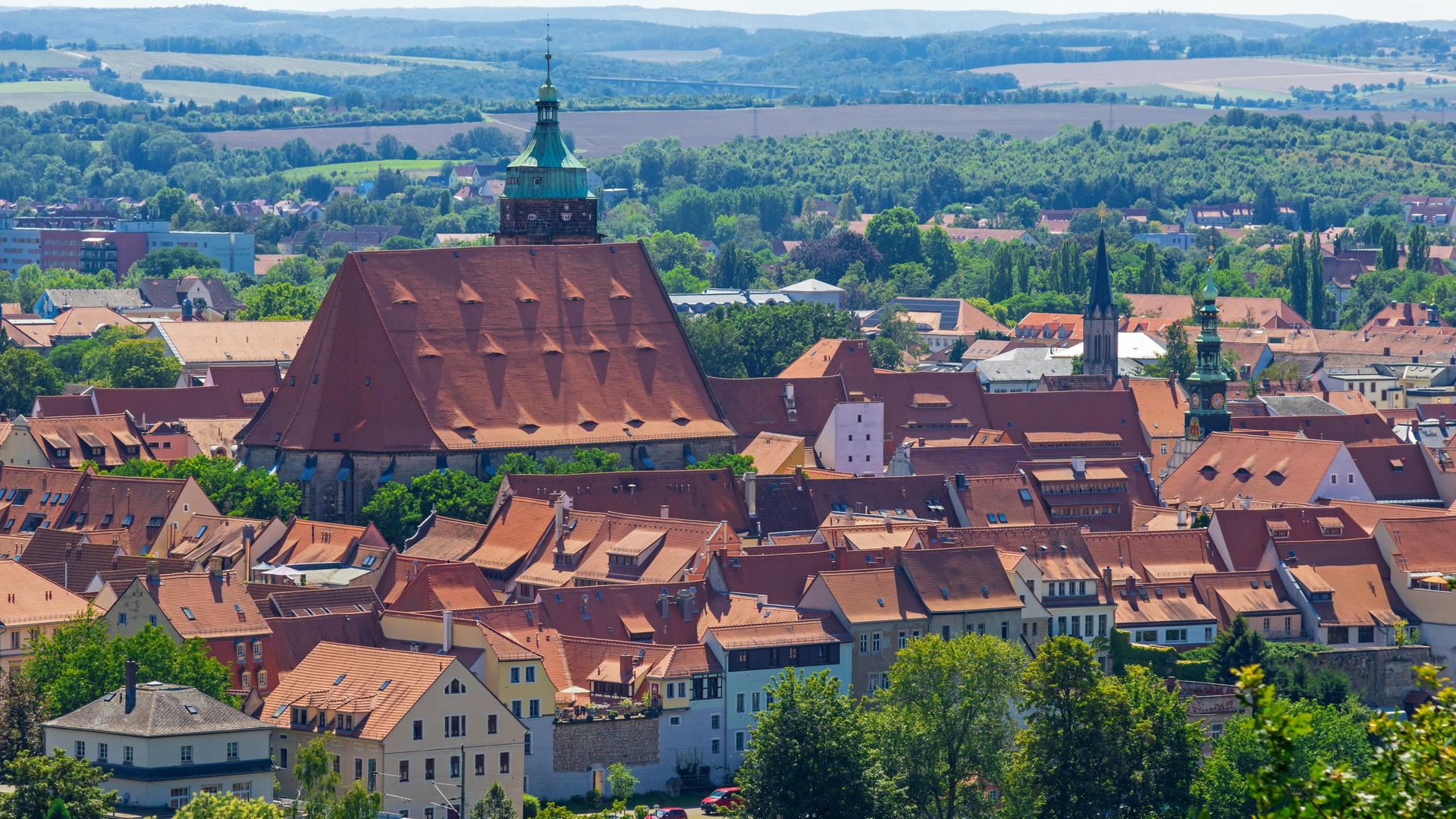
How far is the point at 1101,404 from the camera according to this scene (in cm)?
14562

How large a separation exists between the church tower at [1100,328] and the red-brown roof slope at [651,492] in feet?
210

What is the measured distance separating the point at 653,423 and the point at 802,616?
110 feet

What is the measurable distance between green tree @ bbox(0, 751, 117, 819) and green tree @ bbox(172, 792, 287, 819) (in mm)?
1885

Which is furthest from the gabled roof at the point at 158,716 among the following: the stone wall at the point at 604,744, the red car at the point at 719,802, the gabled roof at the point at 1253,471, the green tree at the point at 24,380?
the green tree at the point at 24,380

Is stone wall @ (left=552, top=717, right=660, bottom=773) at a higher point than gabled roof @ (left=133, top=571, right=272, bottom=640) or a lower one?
lower

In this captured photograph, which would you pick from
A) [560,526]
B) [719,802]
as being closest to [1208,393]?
[560,526]

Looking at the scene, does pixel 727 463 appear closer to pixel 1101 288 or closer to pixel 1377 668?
pixel 1377 668

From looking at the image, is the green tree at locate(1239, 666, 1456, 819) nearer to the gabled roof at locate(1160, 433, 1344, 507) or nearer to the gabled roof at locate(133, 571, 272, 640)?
the gabled roof at locate(133, 571, 272, 640)

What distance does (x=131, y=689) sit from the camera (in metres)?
79.4

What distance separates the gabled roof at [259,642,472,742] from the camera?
81.1 m

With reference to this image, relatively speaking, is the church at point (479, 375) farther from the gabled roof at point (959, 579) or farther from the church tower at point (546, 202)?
the gabled roof at point (959, 579)

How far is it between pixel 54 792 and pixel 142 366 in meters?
97.6

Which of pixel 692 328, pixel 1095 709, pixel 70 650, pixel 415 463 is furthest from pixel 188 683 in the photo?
pixel 692 328

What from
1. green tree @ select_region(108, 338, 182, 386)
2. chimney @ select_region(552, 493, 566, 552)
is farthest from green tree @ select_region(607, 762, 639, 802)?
green tree @ select_region(108, 338, 182, 386)
